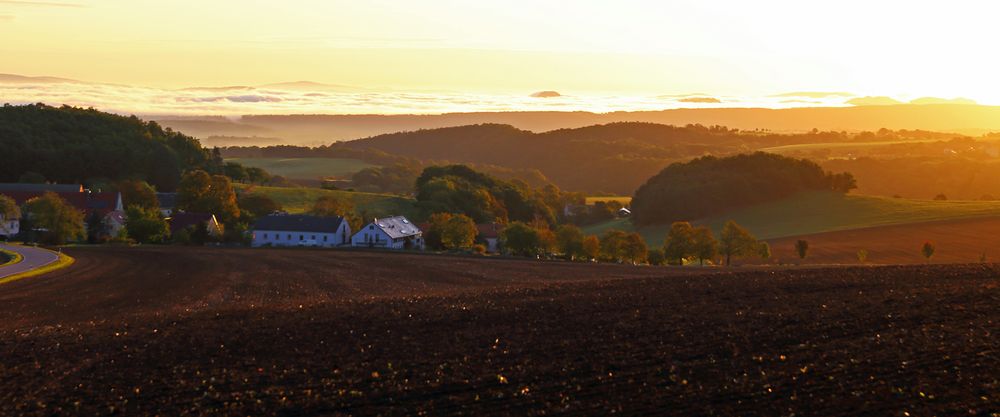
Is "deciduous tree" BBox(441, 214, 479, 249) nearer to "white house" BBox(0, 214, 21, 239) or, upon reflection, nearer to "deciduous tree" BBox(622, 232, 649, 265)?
"deciduous tree" BBox(622, 232, 649, 265)

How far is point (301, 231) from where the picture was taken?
255ft

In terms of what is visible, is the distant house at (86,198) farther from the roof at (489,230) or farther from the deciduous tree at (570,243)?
A: the deciduous tree at (570,243)

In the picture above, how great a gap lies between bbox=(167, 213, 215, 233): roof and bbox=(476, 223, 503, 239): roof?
20.5 m

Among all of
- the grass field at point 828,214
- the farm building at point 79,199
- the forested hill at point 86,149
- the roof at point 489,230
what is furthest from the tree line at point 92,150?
the grass field at point 828,214

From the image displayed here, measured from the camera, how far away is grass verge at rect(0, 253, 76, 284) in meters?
40.2

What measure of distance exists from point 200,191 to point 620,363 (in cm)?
7196

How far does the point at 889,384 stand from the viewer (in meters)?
15.9

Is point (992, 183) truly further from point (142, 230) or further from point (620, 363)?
point (620, 363)

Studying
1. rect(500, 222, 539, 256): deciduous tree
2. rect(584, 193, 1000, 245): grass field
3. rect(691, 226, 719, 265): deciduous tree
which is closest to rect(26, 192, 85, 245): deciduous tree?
rect(500, 222, 539, 256): deciduous tree

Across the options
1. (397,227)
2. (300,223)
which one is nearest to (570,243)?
(397,227)

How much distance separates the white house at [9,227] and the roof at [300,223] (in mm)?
16590

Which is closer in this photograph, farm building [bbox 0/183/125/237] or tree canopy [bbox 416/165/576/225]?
farm building [bbox 0/183/125/237]

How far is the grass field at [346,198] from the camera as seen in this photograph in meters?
97.4

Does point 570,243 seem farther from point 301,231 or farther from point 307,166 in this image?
point 307,166
